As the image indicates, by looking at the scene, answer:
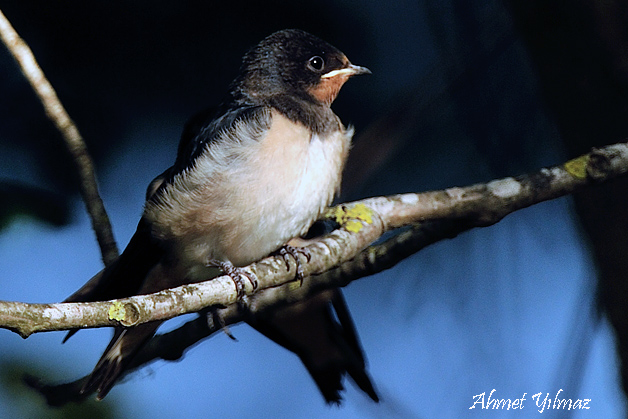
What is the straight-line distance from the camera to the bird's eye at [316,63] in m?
1.01

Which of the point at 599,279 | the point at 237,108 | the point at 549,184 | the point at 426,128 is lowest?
the point at 599,279

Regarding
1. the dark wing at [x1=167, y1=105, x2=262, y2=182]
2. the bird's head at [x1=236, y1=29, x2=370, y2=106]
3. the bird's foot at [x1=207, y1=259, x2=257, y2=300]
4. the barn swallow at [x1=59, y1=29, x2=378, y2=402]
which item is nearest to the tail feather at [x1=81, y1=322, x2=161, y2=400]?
the barn swallow at [x1=59, y1=29, x2=378, y2=402]

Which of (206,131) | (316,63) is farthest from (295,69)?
(206,131)

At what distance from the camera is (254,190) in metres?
0.99

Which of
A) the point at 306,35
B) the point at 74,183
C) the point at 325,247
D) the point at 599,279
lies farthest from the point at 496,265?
the point at 74,183

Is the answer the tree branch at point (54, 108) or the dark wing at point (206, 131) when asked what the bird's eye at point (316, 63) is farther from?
the tree branch at point (54, 108)

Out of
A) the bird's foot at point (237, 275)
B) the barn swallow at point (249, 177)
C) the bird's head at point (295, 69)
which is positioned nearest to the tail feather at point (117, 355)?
the barn swallow at point (249, 177)

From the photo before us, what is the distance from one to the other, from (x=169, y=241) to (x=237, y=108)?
0.23 metres

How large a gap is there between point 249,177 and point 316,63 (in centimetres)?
20

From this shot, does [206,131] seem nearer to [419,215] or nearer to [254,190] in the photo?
[254,190]

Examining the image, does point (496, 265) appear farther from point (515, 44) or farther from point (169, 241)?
point (169, 241)

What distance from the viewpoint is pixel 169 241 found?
1.05 meters

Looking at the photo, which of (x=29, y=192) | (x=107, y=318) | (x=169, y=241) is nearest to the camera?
(x=107, y=318)

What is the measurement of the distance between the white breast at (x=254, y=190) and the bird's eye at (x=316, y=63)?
0.09m
